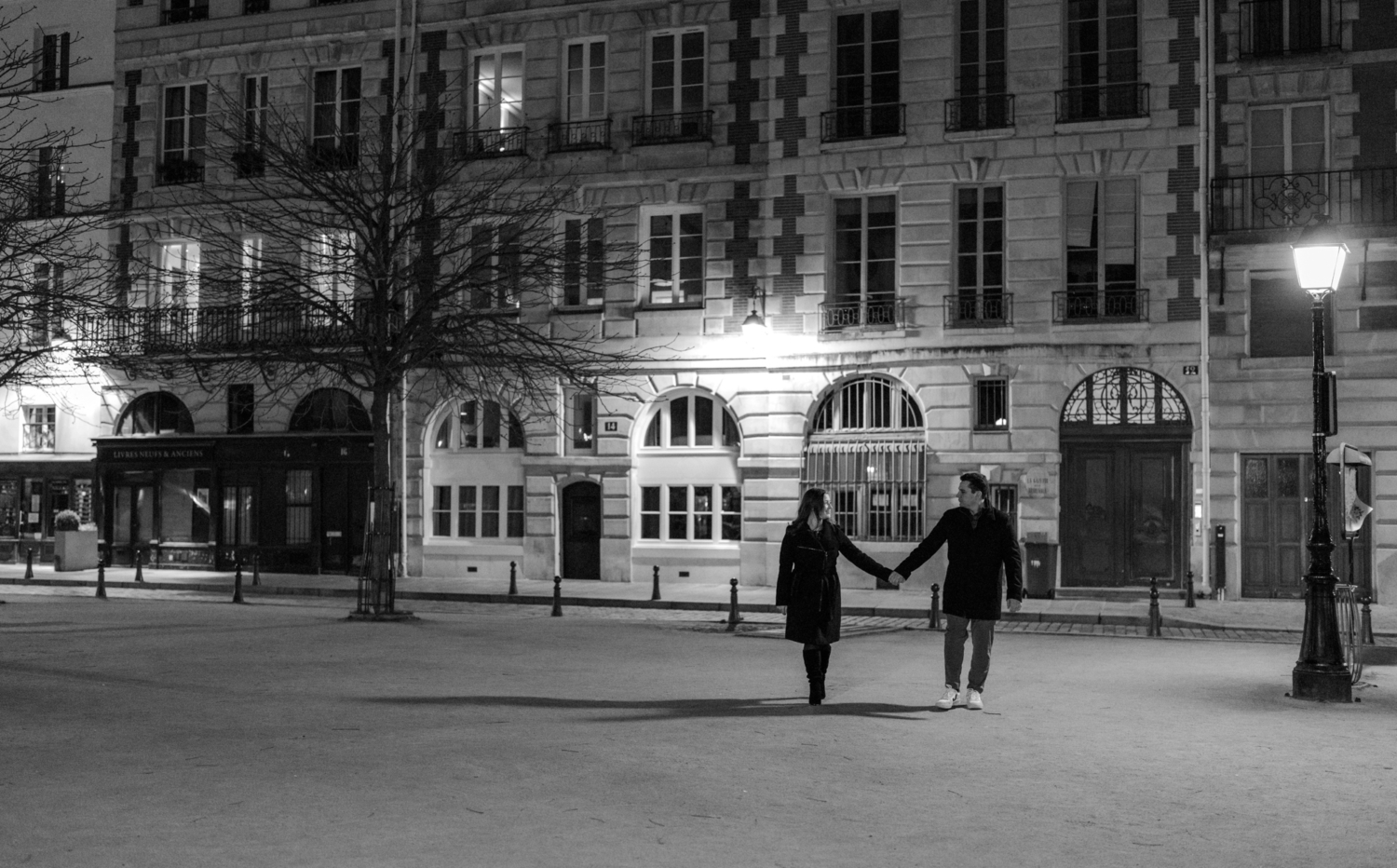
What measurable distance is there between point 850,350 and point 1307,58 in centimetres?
969

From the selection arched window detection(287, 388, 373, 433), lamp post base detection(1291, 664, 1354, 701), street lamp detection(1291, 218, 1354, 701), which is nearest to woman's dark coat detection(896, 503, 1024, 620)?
street lamp detection(1291, 218, 1354, 701)

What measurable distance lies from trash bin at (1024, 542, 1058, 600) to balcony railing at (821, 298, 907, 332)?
5.03 m

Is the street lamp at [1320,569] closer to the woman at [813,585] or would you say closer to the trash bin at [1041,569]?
the woman at [813,585]

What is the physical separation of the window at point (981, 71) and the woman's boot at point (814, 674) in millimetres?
18480

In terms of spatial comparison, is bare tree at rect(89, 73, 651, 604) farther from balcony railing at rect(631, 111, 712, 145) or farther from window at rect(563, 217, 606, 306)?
balcony railing at rect(631, 111, 712, 145)

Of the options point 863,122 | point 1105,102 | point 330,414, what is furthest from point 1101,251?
point 330,414

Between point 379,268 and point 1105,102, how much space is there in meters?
13.9

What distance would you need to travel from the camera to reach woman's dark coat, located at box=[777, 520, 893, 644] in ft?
40.9

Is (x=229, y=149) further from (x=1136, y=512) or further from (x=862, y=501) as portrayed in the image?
(x=1136, y=512)

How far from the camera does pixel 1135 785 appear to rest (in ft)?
30.5

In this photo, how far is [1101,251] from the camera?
28219 mm

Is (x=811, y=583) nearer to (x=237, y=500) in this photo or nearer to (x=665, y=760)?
(x=665, y=760)

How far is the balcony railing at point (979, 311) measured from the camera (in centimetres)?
2856

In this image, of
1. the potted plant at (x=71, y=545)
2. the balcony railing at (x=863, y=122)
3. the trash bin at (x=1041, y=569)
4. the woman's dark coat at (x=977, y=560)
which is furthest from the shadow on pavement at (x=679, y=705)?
the potted plant at (x=71, y=545)
